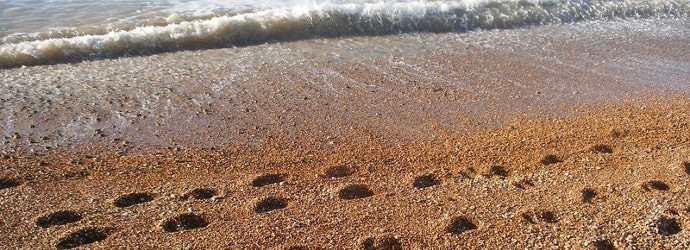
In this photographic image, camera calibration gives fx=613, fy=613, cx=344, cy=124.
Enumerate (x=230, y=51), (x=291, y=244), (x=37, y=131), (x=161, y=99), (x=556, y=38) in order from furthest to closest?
(x=556, y=38), (x=230, y=51), (x=161, y=99), (x=37, y=131), (x=291, y=244)

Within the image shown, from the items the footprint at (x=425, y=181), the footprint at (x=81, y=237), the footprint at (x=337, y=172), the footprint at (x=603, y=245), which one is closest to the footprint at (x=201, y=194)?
the footprint at (x=81, y=237)

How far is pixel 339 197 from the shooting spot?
4.18m

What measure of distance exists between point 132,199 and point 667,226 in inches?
137

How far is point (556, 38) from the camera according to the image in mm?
8398

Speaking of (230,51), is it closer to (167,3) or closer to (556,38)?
(167,3)

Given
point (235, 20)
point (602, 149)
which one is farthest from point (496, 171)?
point (235, 20)

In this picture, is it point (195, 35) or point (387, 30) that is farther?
point (387, 30)

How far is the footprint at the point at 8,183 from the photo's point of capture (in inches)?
163

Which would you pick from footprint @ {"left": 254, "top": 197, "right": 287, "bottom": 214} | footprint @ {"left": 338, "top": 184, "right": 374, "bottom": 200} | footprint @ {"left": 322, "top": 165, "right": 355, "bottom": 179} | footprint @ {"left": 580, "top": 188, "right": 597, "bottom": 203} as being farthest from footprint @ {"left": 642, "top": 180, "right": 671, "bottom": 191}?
footprint @ {"left": 254, "top": 197, "right": 287, "bottom": 214}

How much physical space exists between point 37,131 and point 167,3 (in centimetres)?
455

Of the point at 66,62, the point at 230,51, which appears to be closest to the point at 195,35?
the point at 230,51

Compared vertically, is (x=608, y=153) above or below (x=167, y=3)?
below

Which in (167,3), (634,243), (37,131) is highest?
(167,3)

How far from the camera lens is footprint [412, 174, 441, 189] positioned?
4398 mm
